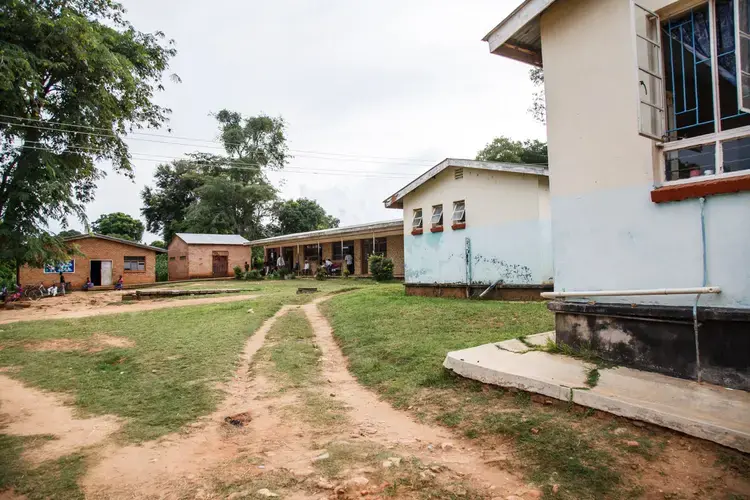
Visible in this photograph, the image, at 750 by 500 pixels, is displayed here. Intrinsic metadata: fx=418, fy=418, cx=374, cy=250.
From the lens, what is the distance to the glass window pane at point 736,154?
3.83 m

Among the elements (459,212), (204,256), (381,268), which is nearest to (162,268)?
(204,256)

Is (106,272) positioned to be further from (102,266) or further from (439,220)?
(439,220)

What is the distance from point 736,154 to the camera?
390 cm

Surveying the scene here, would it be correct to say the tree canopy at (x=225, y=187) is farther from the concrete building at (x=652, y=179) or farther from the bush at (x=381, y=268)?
the concrete building at (x=652, y=179)

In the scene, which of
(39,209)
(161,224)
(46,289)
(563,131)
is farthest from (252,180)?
(563,131)

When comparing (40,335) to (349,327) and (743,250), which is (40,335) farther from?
(743,250)

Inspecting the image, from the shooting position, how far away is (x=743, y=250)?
3615mm

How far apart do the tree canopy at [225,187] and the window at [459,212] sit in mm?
32484

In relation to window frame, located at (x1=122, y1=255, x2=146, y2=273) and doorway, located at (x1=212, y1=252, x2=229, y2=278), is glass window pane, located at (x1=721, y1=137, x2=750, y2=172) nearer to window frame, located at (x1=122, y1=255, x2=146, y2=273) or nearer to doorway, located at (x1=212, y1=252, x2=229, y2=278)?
window frame, located at (x1=122, y1=255, x2=146, y2=273)

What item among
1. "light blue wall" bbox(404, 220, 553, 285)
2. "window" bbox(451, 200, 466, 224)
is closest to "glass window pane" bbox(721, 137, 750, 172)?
"light blue wall" bbox(404, 220, 553, 285)

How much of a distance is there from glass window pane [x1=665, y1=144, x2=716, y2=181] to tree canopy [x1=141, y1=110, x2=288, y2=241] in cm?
4082

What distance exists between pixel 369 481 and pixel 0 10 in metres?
17.5

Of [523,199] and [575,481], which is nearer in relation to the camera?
[575,481]

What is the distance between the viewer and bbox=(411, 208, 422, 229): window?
1465cm
